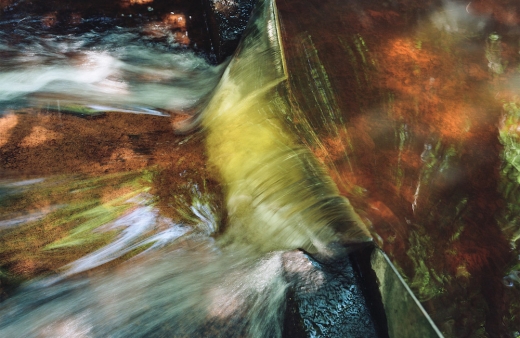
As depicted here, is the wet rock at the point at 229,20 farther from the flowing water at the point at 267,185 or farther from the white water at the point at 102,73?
the white water at the point at 102,73

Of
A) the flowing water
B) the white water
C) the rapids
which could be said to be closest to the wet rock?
the flowing water

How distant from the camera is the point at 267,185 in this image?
229cm

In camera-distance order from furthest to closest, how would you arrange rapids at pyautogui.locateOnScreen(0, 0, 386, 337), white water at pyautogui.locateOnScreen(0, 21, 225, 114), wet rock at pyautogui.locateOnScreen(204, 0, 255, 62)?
wet rock at pyautogui.locateOnScreen(204, 0, 255, 62), white water at pyautogui.locateOnScreen(0, 21, 225, 114), rapids at pyautogui.locateOnScreen(0, 0, 386, 337)

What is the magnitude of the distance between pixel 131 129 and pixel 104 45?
1.15m

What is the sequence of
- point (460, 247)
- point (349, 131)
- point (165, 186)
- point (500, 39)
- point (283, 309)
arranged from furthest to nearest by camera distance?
point (500, 39) → point (349, 131) → point (165, 186) → point (460, 247) → point (283, 309)

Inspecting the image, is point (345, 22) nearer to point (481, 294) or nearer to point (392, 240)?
Answer: point (392, 240)

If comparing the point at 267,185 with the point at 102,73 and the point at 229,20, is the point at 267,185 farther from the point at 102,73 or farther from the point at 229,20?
the point at 102,73

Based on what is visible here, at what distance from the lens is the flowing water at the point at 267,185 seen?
2008mm

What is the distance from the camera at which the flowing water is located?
2.01m

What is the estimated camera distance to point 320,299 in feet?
6.42

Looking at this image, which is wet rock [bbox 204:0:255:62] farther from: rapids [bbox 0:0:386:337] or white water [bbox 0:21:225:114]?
rapids [bbox 0:0:386:337]

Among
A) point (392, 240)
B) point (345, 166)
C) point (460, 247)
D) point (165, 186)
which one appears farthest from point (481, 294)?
point (165, 186)

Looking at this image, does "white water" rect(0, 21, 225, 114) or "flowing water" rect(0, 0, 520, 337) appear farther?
"white water" rect(0, 21, 225, 114)

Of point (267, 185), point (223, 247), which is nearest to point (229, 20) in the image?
point (267, 185)
